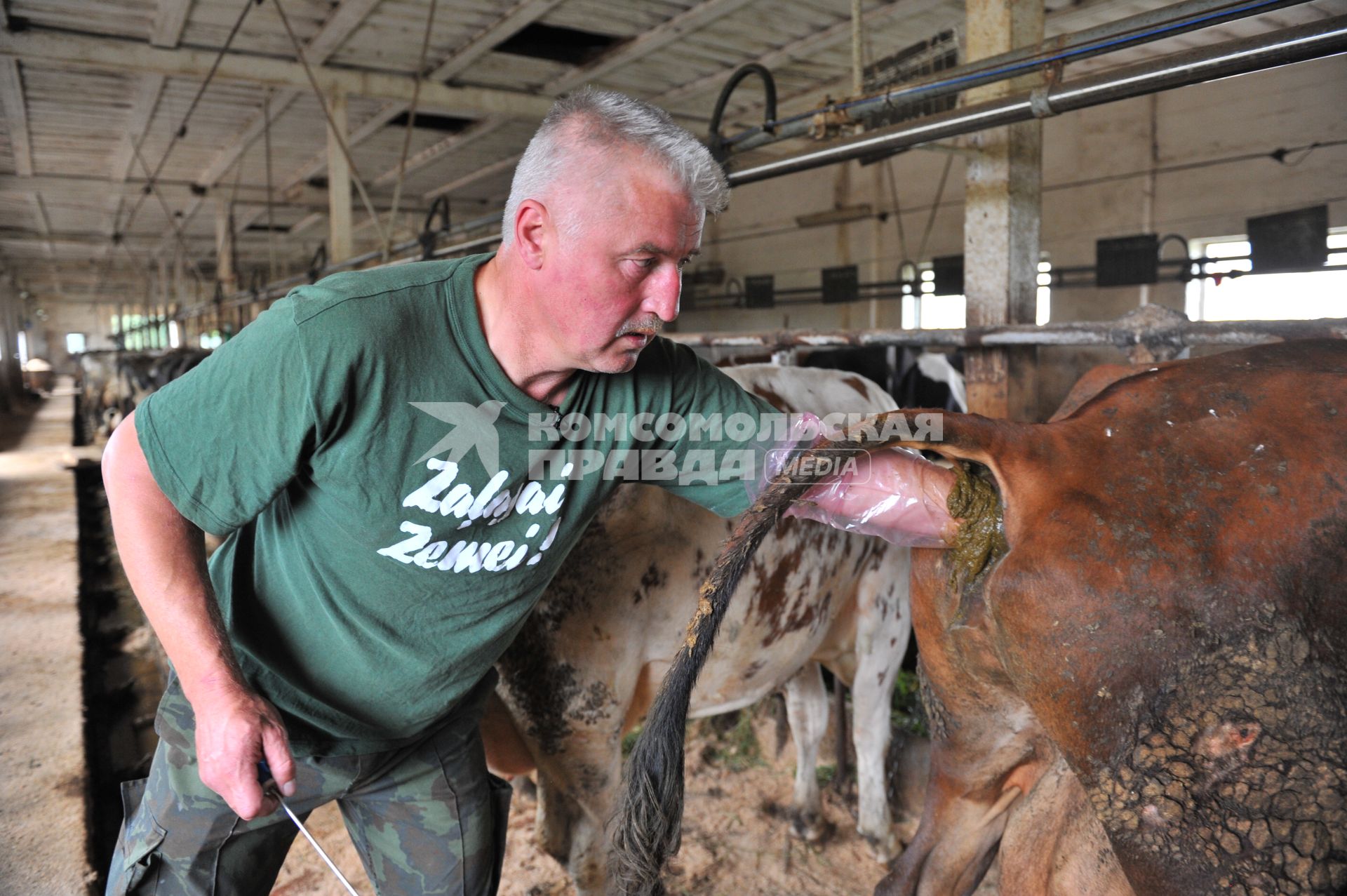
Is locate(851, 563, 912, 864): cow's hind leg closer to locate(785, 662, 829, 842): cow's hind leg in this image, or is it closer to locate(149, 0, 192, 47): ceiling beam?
locate(785, 662, 829, 842): cow's hind leg

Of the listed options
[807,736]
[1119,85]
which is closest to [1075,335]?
[1119,85]

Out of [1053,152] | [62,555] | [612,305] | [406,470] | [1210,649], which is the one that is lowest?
[62,555]

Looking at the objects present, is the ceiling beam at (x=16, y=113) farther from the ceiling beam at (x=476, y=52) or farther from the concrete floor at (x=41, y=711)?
the concrete floor at (x=41, y=711)

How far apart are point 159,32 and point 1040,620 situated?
7.59 m

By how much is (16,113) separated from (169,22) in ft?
13.0

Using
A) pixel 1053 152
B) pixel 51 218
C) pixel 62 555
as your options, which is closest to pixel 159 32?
pixel 62 555

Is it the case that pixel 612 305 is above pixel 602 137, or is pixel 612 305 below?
below

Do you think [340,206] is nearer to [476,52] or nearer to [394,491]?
[476,52]

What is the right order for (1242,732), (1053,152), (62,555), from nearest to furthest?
(1242,732), (62,555), (1053,152)

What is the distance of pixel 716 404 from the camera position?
1882 millimetres

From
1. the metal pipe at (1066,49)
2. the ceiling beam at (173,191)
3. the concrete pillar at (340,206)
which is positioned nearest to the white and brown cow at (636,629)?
the metal pipe at (1066,49)

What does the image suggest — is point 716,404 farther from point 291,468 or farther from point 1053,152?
point 1053,152

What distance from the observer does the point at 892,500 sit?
179cm

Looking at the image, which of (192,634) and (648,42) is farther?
(648,42)
